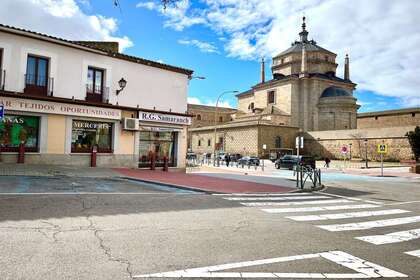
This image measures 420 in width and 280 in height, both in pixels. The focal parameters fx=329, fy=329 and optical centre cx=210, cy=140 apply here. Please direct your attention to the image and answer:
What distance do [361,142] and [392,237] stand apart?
144ft

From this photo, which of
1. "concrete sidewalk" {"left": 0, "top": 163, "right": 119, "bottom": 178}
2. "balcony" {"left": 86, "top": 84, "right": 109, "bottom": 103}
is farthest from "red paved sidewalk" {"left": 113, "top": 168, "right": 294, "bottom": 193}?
"balcony" {"left": 86, "top": 84, "right": 109, "bottom": 103}

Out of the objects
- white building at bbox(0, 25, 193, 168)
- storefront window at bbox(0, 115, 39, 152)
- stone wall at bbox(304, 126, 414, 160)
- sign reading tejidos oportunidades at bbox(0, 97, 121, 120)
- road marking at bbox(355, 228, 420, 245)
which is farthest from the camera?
stone wall at bbox(304, 126, 414, 160)

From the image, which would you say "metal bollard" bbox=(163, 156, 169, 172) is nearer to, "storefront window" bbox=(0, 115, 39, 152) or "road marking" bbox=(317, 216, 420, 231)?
"storefront window" bbox=(0, 115, 39, 152)

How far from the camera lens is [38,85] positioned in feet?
55.3

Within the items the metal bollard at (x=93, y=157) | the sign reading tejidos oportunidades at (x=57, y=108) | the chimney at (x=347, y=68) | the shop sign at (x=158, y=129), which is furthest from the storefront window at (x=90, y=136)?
the chimney at (x=347, y=68)

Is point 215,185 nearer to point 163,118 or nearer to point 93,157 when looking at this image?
point 93,157

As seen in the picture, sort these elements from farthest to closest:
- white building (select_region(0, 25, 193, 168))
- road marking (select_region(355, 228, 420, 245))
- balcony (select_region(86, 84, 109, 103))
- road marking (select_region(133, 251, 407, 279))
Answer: balcony (select_region(86, 84, 109, 103)), white building (select_region(0, 25, 193, 168)), road marking (select_region(355, 228, 420, 245)), road marking (select_region(133, 251, 407, 279))

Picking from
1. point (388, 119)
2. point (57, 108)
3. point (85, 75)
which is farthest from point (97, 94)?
point (388, 119)

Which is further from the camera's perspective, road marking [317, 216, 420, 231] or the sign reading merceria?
the sign reading merceria

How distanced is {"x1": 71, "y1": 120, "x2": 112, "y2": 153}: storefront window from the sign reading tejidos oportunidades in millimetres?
598

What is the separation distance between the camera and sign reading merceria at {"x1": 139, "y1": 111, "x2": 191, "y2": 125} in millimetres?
20291

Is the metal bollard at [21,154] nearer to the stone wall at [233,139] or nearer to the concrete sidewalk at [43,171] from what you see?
the concrete sidewalk at [43,171]

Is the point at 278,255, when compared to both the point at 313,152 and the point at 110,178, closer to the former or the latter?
the point at 110,178

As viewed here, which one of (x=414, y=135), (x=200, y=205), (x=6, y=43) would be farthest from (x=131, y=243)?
(x=414, y=135)
